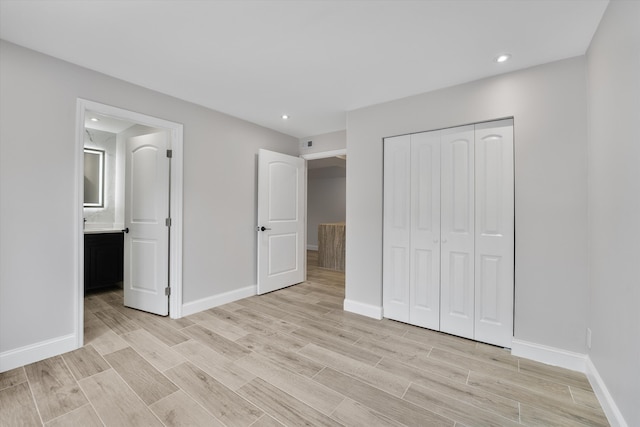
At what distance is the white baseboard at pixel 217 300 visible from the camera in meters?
3.09

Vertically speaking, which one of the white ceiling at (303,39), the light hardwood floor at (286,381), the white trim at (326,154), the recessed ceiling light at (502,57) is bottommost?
the light hardwood floor at (286,381)

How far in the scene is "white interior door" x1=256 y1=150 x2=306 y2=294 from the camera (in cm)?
384

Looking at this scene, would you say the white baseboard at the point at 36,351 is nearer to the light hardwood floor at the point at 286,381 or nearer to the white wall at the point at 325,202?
the light hardwood floor at the point at 286,381

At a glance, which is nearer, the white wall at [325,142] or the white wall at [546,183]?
the white wall at [546,183]

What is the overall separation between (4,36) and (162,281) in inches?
92.0

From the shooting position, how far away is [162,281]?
3020mm

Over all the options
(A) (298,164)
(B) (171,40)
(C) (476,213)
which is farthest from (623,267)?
(A) (298,164)

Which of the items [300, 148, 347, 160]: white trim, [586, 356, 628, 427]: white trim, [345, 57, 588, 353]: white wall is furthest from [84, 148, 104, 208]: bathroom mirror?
[586, 356, 628, 427]: white trim

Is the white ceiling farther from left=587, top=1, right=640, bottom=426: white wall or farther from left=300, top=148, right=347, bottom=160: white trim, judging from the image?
left=300, top=148, right=347, bottom=160: white trim

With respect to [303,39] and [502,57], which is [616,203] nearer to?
[502,57]

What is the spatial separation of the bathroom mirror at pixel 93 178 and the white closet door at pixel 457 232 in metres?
4.93

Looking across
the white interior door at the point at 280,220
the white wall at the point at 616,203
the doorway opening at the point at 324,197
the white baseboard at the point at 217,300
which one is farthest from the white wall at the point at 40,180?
the doorway opening at the point at 324,197

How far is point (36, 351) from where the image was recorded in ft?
6.92

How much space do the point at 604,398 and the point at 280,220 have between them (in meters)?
3.51
